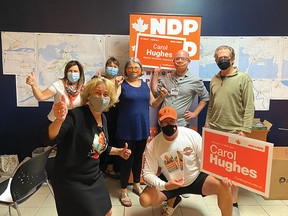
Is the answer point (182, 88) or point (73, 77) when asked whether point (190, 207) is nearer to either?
point (182, 88)

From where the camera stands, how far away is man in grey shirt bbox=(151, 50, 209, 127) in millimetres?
2762

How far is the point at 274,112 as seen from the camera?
11.7 ft

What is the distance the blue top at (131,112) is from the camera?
2.63 m

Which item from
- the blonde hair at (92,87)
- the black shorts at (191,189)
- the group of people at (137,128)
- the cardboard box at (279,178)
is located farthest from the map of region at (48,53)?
the cardboard box at (279,178)

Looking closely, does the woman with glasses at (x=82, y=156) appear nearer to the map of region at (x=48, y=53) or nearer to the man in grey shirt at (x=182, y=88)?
the man in grey shirt at (x=182, y=88)

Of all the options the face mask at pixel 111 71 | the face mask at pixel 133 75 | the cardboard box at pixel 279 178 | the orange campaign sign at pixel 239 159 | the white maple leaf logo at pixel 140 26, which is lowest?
the cardboard box at pixel 279 178

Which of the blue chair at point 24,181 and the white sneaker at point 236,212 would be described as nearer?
the blue chair at point 24,181

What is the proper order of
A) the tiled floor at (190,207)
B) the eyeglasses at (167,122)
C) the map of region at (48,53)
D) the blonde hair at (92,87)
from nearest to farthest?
the blonde hair at (92,87)
the eyeglasses at (167,122)
the tiled floor at (190,207)
the map of region at (48,53)

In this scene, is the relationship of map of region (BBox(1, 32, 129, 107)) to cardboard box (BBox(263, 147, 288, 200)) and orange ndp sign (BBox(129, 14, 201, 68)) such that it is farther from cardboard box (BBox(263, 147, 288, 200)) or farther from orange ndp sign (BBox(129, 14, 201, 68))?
cardboard box (BBox(263, 147, 288, 200))

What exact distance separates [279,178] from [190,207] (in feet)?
3.11

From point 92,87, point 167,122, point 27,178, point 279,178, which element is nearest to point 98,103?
point 92,87

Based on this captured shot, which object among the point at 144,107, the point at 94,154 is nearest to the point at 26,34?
the point at 144,107

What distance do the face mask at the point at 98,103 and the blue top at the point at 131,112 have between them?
2.84 feet

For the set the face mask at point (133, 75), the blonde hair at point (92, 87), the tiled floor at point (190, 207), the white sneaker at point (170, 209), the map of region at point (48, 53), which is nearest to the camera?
the blonde hair at point (92, 87)
